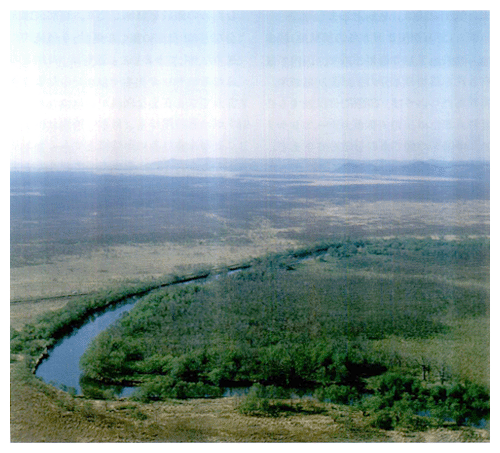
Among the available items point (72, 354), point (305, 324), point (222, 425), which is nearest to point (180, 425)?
point (222, 425)

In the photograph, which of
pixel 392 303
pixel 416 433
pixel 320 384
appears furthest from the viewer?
pixel 392 303

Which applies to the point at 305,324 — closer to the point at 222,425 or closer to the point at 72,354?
the point at 222,425

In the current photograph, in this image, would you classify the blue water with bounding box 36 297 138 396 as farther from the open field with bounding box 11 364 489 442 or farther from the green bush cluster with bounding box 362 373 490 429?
the green bush cluster with bounding box 362 373 490 429

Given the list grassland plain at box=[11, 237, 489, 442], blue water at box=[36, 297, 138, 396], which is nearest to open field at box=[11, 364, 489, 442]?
grassland plain at box=[11, 237, 489, 442]

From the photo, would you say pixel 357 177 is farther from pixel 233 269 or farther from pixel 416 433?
pixel 416 433

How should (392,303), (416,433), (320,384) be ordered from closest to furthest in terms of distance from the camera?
(416,433) < (320,384) < (392,303)

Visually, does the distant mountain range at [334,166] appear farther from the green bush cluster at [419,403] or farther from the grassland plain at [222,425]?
the grassland plain at [222,425]

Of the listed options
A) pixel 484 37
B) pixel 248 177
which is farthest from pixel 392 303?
pixel 484 37
